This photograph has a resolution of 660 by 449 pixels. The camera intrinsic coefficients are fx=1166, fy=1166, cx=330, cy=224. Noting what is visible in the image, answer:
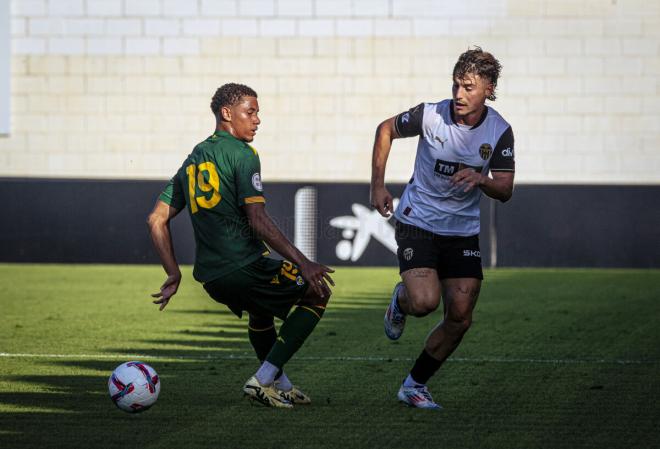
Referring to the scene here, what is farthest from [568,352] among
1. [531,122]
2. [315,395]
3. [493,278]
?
[531,122]

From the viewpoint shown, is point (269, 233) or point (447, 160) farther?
point (447, 160)

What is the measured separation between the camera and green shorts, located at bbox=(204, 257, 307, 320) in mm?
6449

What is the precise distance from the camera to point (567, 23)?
19.8m

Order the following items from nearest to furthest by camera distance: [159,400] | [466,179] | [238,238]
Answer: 1. [466,179]
2. [238,238]
3. [159,400]

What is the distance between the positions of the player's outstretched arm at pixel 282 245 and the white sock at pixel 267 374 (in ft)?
1.83

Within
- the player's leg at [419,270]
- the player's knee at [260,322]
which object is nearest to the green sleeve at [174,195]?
the player's knee at [260,322]

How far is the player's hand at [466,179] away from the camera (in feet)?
20.6

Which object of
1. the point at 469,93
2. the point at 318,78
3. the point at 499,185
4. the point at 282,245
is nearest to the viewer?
the point at 282,245

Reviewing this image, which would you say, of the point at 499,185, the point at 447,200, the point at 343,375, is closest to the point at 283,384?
the point at 343,375

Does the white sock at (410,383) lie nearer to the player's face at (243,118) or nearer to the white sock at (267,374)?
the white sock at (267,374)

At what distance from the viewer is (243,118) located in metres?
6.52

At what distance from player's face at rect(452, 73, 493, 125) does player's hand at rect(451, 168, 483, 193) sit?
514mm

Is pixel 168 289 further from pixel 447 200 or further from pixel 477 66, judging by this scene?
pixel 477 66

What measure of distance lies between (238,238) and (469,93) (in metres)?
1.56
